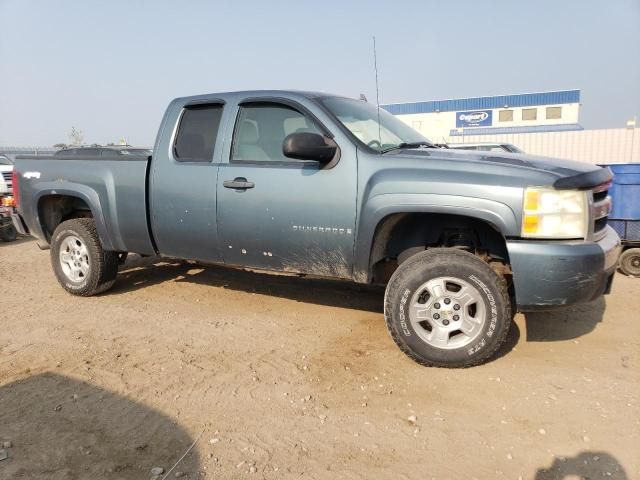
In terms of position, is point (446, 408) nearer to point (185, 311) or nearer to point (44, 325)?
point (185, 311)

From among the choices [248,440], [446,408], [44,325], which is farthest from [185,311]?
[446,408]

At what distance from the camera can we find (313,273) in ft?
12.5

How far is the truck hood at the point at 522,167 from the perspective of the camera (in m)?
3.01

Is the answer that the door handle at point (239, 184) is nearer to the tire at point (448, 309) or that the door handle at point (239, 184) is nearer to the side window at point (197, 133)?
the side window at point (197, 133)

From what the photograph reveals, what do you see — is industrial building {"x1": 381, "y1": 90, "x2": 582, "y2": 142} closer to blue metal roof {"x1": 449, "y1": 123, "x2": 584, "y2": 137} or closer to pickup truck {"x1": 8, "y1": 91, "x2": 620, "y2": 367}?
blue metal roof {"x1": 449, "y1": 123, "x2": 584, "y2": 137}

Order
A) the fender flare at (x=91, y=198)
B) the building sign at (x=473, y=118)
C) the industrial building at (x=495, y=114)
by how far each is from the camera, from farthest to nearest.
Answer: the building sign at (x=473, y=118)
the industrial building at (x=495, y=114)
the fender flare at (x=91, y=198)

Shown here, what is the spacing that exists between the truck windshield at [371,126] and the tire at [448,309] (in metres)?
1.01

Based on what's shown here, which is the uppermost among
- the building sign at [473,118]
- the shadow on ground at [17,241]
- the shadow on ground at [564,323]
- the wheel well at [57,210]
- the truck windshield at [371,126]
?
the building sign at [473,118]

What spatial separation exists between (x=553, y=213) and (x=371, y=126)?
1649 millimetres

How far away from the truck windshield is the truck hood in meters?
0.35

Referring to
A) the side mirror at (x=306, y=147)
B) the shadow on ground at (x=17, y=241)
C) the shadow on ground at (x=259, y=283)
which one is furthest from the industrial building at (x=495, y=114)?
the side mirror at (x=306, y=147)

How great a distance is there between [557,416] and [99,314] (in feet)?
12.9

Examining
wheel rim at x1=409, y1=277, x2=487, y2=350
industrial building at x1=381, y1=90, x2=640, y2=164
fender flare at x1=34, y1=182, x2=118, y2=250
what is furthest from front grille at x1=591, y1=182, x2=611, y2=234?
industrial building at x1=381, y1=90, x2=640, y2=164

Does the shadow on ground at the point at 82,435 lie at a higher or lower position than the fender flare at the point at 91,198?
lower
